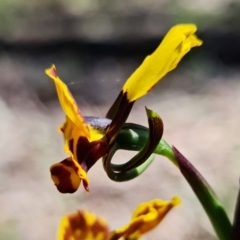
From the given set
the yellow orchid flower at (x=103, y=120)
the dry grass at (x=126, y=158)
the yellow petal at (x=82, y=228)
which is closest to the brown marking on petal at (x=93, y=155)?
the yellow orchid flower at (x=103, y=120)

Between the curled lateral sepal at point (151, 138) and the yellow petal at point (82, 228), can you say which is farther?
the yellow petal at point (82, 228)

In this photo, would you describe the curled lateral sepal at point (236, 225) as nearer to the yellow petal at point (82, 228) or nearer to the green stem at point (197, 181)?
the green stem at point (197, 181)

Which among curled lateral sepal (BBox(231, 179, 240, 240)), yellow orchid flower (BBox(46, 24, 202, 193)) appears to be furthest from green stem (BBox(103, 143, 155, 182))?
curled lateral sepal (BBox(231, 179, 240, 240))

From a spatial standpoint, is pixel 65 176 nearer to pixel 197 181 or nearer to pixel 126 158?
pixel 197 181

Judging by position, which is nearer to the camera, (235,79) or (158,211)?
(158,211)

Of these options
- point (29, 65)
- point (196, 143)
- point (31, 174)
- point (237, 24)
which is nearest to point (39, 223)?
point (31, 174)

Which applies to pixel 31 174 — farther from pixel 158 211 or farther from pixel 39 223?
pixel 158 211
